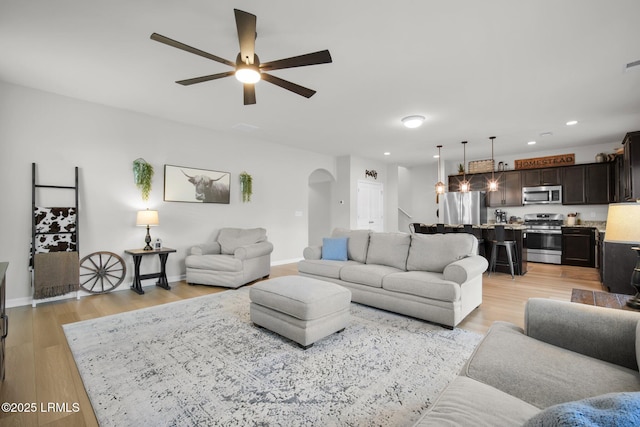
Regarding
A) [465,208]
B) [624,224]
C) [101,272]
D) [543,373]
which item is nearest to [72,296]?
[101,272]

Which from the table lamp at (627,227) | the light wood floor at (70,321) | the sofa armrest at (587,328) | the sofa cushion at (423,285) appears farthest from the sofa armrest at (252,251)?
the table lamp at (627,227)

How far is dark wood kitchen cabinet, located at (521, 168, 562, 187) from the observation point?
6.89 meters

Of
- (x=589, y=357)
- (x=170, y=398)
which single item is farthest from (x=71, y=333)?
(x=589, y=357)

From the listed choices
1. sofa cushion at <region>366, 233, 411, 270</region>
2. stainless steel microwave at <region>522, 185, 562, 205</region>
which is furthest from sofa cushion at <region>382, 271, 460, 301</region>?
stainless steel microwave at <region>522, 185, 562, 205</region>

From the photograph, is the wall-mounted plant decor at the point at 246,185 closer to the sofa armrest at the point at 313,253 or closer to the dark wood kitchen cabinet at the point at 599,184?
the sofa armrest at the point at 313,253

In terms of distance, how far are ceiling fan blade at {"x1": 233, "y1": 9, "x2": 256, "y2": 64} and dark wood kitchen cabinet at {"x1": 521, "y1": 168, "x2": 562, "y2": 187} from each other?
7551mm

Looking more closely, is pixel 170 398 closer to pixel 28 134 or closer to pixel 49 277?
pixel 49 277

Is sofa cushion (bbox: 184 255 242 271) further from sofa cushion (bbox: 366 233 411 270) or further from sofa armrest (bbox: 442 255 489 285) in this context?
sofa armrest (bbox: 442 255 489 285)

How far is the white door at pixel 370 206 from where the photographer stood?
809 centimetres

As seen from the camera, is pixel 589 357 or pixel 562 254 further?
pixel 562 254

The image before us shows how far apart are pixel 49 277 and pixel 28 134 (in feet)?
6.04

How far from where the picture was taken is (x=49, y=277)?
369 centimetres

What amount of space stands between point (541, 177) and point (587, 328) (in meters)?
7.07

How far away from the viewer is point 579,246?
6.38 metres
